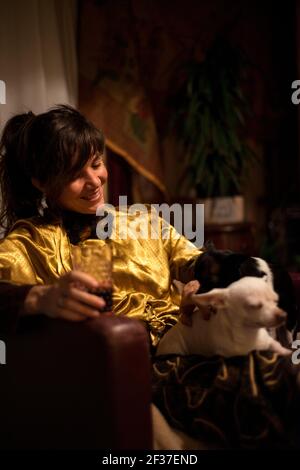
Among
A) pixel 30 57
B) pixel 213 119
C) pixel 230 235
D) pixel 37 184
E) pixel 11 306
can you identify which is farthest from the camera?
pixel 213 119

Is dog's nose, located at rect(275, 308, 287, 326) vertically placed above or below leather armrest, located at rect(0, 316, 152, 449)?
above

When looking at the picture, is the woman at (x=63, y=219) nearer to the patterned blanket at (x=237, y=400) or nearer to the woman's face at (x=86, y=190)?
the woman's face at (x=86, y=190)

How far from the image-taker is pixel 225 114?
3434mm

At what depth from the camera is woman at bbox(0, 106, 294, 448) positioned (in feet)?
4.24

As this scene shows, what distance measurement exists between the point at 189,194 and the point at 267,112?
3.21 feet

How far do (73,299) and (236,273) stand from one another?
0.58 m

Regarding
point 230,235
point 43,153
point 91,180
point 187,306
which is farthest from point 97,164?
point 230,235

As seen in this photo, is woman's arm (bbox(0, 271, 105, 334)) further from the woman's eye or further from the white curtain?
the white curtain

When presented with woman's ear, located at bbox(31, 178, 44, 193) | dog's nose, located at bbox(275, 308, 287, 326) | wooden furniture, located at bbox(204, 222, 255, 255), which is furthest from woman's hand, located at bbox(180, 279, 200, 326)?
wooden furniture, located at bbox(204, 222, 255, 255)

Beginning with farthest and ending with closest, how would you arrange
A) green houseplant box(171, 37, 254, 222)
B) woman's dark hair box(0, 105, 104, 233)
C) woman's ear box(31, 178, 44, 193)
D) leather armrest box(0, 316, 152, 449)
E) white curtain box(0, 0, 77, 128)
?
green houseplant box(171, 37, 254, 222), white curtain box(0, 0, 77, 128), woman's ear box(31, 178, 44, 193), woman's dark hair box(0, 105, 104, 233), leather armrest box(0, 316, 152, 449)

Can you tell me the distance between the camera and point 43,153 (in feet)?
5.53

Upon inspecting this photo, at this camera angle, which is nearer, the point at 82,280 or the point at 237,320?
the point at 82,280

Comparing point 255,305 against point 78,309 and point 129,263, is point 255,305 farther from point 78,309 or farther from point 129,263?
point 129,263

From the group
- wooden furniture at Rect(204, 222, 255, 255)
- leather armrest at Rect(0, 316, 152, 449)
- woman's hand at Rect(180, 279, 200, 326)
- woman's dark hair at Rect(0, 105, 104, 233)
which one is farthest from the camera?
wooden furniture at Rect(204, 222, 255, 255)
